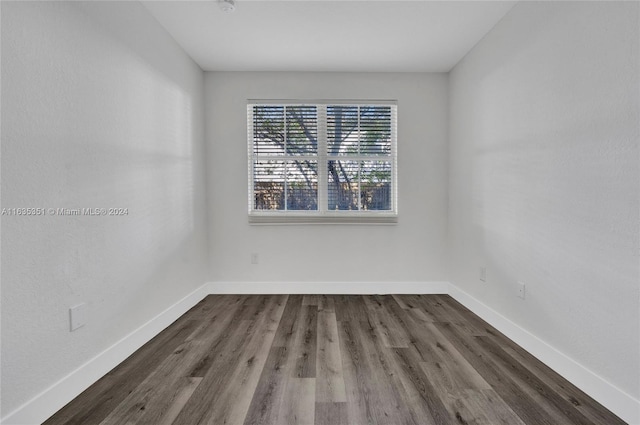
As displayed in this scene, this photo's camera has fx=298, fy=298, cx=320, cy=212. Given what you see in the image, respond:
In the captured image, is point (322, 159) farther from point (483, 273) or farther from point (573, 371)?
point (573, 371)

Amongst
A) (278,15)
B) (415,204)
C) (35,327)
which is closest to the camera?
(35,327)

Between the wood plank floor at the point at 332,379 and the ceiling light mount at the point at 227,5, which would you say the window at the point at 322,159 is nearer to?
the ceiling light mount at the point at 227,5

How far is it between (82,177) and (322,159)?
2191 mm

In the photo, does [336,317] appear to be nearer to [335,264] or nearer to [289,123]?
[335,264]

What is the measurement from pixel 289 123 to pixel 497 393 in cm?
292

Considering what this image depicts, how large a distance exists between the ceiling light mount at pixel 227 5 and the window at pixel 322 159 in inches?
45.6

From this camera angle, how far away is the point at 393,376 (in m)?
1.71

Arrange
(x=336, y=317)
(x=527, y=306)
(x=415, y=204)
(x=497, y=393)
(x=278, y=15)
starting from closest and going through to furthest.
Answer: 1. (x=497, y=393)
2. (x=527, y=306)
3. (x=278, y=15)
4. (x=336, y=317)
5. (x=415, y=204)

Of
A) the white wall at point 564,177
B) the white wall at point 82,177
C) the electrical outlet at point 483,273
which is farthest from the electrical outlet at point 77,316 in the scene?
the electrical outlet at point 483,273

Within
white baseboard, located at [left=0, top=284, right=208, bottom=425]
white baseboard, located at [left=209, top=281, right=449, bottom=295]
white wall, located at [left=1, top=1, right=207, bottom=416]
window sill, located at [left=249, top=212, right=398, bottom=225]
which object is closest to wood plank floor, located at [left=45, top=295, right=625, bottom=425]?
white baseboard, located at [left=0, top=284, right=208, bottom=425]

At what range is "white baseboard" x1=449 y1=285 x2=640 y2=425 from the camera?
4.51ft

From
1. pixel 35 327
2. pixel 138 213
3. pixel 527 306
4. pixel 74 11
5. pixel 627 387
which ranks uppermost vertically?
pixel 74 11

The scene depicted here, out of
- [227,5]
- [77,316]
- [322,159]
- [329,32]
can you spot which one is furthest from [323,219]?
[77,316]

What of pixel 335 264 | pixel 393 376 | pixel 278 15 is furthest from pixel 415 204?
pixel 278 15
